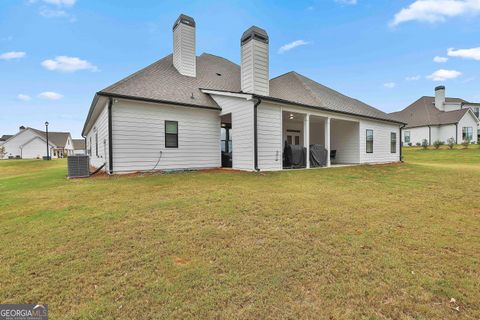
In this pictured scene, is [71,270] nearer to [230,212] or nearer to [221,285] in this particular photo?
[221,285]

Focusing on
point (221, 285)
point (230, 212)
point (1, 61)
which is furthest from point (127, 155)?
point (1, 61)

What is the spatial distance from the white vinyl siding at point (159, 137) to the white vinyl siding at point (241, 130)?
110 centimetres

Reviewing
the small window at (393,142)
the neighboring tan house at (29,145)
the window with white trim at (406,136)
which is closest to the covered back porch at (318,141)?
the small window at (393,142)

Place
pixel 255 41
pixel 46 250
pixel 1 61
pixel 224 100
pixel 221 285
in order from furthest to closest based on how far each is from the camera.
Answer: pixel 1 61 < pixel 224 100 < pixel 255 41 < pixel 46 250 < pixel 221 285

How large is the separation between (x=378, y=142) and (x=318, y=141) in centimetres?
395

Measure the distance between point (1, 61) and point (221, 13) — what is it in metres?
19.0

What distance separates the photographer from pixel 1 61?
19.5 meters

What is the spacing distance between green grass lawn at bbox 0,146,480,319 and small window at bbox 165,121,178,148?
5.30 meters

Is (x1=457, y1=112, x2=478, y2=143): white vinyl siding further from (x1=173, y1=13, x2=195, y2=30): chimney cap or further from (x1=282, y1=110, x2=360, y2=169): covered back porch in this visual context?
(x1=173, y1=13, x2=195, y2=30): chimney cap

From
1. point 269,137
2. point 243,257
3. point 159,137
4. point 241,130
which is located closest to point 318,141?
point 269,137

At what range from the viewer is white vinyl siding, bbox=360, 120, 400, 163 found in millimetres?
15055

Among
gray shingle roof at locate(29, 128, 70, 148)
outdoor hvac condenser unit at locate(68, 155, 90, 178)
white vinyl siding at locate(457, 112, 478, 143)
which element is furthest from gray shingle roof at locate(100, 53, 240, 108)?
gray shingle roof at locate(29, 128, 70, 148)

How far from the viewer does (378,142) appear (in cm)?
1606

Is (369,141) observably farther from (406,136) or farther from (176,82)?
(406,136)
